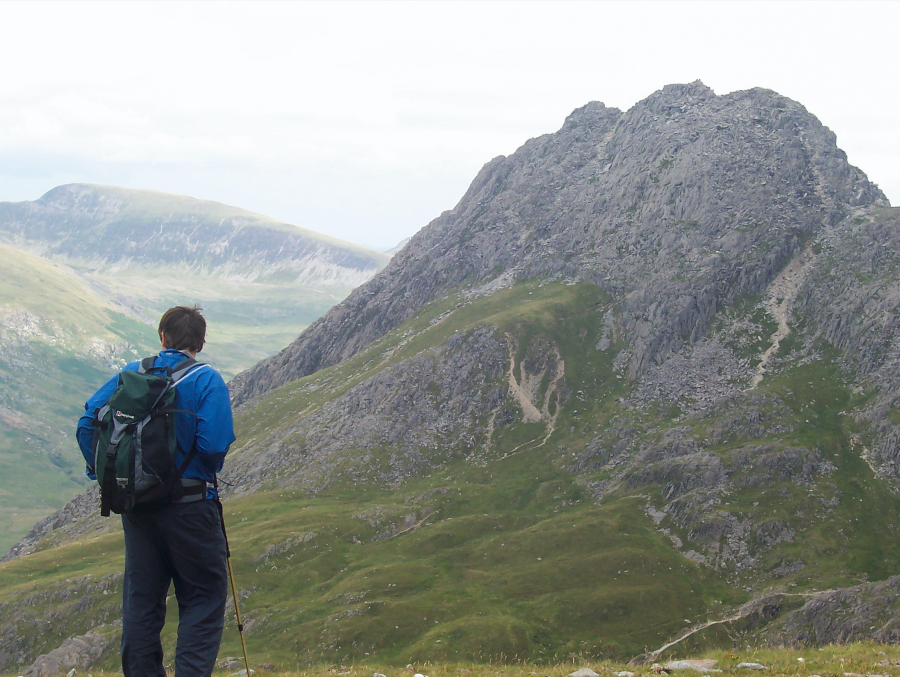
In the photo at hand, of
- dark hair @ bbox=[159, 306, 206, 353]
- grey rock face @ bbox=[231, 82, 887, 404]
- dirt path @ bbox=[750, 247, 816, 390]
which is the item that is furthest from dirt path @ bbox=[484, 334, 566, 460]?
dark hair @ bbox=[159, 306, 206, 353]

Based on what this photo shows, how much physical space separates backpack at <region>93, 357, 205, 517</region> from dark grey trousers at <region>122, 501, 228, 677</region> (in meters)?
0.49

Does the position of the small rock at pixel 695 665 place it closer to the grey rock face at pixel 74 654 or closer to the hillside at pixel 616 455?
the hillside at pixel 616 455

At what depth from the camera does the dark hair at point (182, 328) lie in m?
11.8

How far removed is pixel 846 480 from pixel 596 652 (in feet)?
196

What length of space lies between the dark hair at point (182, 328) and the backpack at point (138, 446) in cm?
121

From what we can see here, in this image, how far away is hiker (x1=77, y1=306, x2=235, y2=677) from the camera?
10.8 metres

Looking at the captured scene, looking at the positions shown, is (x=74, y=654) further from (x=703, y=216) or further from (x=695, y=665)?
(x=703, y=216)

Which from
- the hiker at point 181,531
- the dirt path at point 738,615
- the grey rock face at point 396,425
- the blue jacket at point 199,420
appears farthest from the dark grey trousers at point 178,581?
the grey rock face at point 396,425

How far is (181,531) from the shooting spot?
10867mm

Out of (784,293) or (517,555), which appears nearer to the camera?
(517,555)

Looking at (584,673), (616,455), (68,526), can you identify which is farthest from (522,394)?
(584,673)

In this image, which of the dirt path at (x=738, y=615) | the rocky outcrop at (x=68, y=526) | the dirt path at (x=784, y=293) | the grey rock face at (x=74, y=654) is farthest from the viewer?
the rocky outcrop at (x=68, y=526)

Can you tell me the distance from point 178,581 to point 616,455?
129 meters

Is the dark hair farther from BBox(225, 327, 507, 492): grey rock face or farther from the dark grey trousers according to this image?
BBox(225, 327, 507, 492): grey rock face
